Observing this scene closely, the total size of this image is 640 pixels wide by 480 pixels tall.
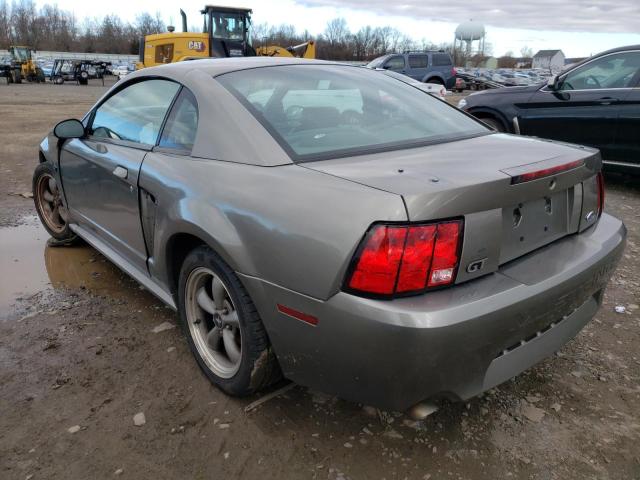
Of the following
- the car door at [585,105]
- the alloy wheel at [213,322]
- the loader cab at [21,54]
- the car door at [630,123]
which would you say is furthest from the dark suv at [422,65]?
the loader cab at [21,54]

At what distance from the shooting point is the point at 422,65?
81.7 feet

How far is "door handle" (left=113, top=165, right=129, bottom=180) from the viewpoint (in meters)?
2.83

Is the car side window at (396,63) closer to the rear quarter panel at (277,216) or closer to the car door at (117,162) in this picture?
the car door at (117,162)

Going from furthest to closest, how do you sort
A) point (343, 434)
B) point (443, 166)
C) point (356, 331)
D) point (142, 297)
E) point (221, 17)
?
point (221, 17), point (142, 297), point (343, 434), point (443, 166), point (356, 331)

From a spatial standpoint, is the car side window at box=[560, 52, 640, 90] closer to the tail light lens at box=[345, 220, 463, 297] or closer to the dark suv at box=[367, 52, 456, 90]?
the tail light lens at box=[345, 220, 463, 297]

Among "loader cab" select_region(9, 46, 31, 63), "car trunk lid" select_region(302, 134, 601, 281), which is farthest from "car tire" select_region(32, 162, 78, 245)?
"loader cab" select_region(9, 46, 31, 63)

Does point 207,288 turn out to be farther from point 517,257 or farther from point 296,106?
point 517,257

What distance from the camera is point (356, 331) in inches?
67.6

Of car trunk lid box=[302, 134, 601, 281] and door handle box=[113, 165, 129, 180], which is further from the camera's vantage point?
door handle box=[113, 165, 129, 180]

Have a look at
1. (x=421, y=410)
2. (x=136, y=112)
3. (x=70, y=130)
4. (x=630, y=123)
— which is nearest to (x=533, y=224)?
(x=421, y=410)

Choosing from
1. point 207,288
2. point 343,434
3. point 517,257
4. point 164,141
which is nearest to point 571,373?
point 517,257

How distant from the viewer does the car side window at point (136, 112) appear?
283cm

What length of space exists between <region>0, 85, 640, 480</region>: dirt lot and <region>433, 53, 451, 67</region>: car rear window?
24.1 m

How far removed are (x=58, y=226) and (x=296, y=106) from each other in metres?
2.81
